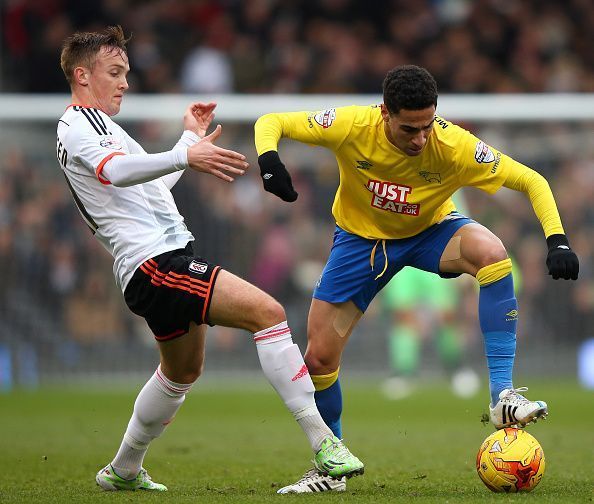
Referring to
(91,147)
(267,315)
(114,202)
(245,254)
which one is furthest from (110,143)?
(245,254)

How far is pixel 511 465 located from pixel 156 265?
2.07m

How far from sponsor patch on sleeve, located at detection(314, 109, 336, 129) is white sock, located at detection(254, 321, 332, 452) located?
1.20m

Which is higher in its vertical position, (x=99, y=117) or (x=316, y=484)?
(x=99, y=117)

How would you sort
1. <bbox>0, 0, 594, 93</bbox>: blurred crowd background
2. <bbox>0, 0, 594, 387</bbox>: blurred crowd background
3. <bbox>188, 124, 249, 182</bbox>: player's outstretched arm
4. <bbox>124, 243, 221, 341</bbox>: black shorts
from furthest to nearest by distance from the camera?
<bbox>0, 0, 594, 93</bbox>: blurred crowd background < <bbox>0, 0, 594, 387</bbox>: blurred crowd background < <bbox>124, 243, 221, 341</bbox>: black shorts < <bbox>188, 124, 249, 182</bbox>: player's outstretched arm

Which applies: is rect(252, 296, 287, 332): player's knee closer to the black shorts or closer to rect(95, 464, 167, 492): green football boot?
the black shorts

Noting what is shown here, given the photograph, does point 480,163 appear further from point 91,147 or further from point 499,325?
point 91,147

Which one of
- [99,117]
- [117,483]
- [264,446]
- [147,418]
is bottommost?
[264,446]

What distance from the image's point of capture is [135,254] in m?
6.05

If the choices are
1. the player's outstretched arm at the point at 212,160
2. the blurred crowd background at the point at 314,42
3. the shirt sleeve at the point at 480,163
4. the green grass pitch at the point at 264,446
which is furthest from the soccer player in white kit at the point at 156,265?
the blurred crowd background at the point at 314,42

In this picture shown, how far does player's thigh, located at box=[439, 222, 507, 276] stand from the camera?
636 cm

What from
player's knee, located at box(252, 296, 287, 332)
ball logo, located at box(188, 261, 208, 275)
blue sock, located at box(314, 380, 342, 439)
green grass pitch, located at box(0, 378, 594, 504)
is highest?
ball logo, located at box(188, 261, 208, 275)

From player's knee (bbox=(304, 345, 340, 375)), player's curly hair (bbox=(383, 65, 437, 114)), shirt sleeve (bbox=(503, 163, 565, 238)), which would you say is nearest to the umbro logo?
player's curly hair (bbox=(383, 65, 437, 114))

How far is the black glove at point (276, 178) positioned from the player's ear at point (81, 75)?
108 centimetres

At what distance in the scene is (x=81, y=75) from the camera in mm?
6355
